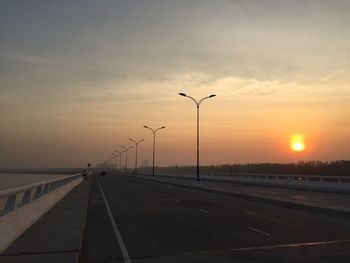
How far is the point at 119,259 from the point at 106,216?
33.5ft

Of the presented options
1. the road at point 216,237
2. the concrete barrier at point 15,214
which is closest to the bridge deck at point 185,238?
the road at point 216,237

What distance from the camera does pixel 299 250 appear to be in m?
11.7

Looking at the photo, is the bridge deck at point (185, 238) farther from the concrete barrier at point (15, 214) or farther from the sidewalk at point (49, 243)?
the concrete barrier at point (15, 214)

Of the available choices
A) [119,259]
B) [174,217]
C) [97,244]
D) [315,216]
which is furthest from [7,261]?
[315,216]

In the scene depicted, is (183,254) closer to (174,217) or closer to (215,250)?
(215,250)

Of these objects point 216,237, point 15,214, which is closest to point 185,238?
point 216,237

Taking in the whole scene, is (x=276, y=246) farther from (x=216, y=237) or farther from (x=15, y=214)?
(x=15, y=214)

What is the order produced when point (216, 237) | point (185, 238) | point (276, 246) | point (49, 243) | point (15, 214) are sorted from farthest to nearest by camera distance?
point (216, 237) < point (185, 238) < point (15, 214) < point (276, 246) < point (49, 243)

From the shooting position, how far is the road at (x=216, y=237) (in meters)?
11.2

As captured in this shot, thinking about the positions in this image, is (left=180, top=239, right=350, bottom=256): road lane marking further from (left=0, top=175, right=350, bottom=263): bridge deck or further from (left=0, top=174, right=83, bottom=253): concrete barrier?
(left=0, top=174, right=83, bottom=253): concrete barrier

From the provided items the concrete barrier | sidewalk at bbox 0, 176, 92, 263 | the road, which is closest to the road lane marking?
the road

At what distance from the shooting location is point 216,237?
14.1m

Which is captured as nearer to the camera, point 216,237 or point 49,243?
point 49,243

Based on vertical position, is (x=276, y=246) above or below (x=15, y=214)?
below
